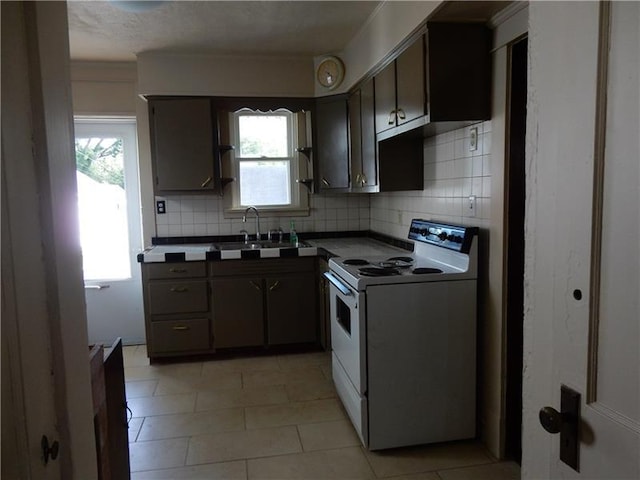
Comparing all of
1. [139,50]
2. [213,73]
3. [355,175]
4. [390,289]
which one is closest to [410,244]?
[355,175]

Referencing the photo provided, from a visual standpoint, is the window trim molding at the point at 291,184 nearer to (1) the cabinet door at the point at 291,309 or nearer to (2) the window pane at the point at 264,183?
(2) the window pane at the point at 264,183

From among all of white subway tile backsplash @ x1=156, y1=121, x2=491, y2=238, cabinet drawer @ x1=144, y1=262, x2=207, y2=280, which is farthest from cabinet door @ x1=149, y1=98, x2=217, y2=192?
cabinet drawer @ x1=144, y1=262, x2=207, y2=280

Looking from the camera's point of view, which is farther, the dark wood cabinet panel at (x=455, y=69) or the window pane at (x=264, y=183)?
the window pane at (x=264, y=183)

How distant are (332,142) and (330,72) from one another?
547mm

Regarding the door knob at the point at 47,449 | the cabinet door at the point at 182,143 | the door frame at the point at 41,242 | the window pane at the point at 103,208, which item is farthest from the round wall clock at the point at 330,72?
the door knob at the point at 47,449

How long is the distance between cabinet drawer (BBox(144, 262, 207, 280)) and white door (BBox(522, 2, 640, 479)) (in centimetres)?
292

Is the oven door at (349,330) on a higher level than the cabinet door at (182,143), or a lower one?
lower

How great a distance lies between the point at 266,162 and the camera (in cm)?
409

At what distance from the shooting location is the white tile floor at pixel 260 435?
7.24ft

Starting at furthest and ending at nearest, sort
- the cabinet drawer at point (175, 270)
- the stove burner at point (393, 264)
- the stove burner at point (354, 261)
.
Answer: the cabinet drawer at point (175, 270) → the stove burner at point (354, 261) → the stove burner at point (393, 264)

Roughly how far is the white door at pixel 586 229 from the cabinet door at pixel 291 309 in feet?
9.20

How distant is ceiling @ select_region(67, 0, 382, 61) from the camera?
2760mm

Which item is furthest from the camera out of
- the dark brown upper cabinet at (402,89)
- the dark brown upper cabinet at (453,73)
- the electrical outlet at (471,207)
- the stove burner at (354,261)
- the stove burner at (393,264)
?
the stove burner at (354,261)

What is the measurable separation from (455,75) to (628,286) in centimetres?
173
